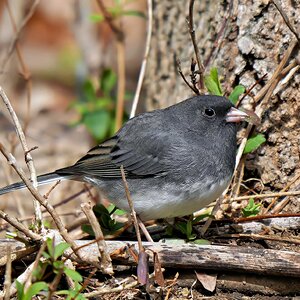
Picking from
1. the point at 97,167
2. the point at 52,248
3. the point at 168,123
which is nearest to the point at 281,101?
the point at 168,123

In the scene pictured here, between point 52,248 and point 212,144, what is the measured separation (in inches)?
44.5

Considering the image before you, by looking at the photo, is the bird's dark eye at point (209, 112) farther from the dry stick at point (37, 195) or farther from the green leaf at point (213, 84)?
the dry stick at point (37, 195)

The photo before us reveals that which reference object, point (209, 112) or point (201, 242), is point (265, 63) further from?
point (201, 242)

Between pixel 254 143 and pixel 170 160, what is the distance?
0.46 meters

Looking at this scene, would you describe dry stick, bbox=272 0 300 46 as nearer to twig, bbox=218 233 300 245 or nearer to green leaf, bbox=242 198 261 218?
green leaf, bbox=242 198 261 218

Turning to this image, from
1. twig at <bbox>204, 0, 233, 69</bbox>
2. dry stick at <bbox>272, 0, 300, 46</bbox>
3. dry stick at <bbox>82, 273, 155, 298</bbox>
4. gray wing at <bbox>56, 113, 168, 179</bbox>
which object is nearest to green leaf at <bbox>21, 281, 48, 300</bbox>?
dry stick at <bbox>82, 273, 155, 298</bbox>

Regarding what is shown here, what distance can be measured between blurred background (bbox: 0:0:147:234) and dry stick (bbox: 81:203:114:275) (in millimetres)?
1103

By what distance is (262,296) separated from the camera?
9.05 ft

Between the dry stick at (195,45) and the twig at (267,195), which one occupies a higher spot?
the dry stick at (195,45)

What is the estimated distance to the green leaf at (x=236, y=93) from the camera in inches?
131

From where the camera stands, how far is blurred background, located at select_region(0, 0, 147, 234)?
15.3 feet

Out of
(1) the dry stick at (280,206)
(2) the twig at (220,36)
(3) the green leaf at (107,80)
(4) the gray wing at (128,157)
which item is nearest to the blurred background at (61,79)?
(3) the green leaf at (107,80)

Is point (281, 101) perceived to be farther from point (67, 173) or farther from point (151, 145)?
point (67, 173)

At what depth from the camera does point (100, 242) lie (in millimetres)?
2629
